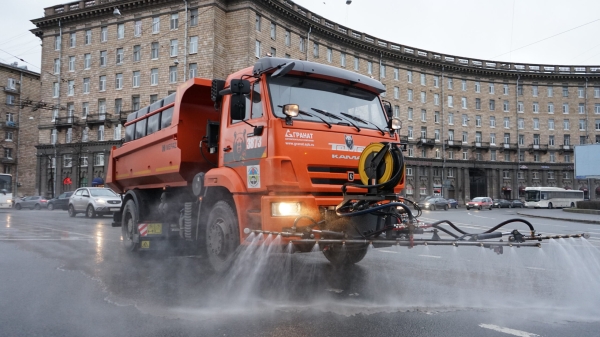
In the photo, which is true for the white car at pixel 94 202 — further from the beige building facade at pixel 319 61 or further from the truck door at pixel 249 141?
the beige building facade at pixel 319 61

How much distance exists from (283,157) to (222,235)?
66.7 inches

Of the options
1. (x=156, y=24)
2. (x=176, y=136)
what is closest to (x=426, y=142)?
(x=156, y=24)

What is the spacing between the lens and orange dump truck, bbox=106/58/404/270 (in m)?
5.64

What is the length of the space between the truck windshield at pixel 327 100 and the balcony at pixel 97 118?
48.4m

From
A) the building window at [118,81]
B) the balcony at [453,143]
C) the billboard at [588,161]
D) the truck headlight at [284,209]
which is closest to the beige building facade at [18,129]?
the building window at [118,81]

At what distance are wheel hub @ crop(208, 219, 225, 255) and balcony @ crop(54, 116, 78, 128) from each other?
51.8 metres

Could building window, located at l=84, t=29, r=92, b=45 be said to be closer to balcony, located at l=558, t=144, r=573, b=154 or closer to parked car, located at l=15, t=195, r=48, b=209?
parked car, located at l=15, t=195, r=48, b=209

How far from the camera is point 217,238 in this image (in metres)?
6.75

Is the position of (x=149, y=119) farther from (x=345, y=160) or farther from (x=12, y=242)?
(x=12, y=242)

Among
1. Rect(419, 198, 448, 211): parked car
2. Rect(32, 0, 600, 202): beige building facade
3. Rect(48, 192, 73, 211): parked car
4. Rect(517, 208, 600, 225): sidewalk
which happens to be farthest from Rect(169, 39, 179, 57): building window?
Rect(517, 208, 600, 225): sidewalk

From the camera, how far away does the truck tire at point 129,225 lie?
964cm

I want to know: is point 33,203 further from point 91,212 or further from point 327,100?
point 327,100

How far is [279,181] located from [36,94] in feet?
282

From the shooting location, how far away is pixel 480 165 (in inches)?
2862
